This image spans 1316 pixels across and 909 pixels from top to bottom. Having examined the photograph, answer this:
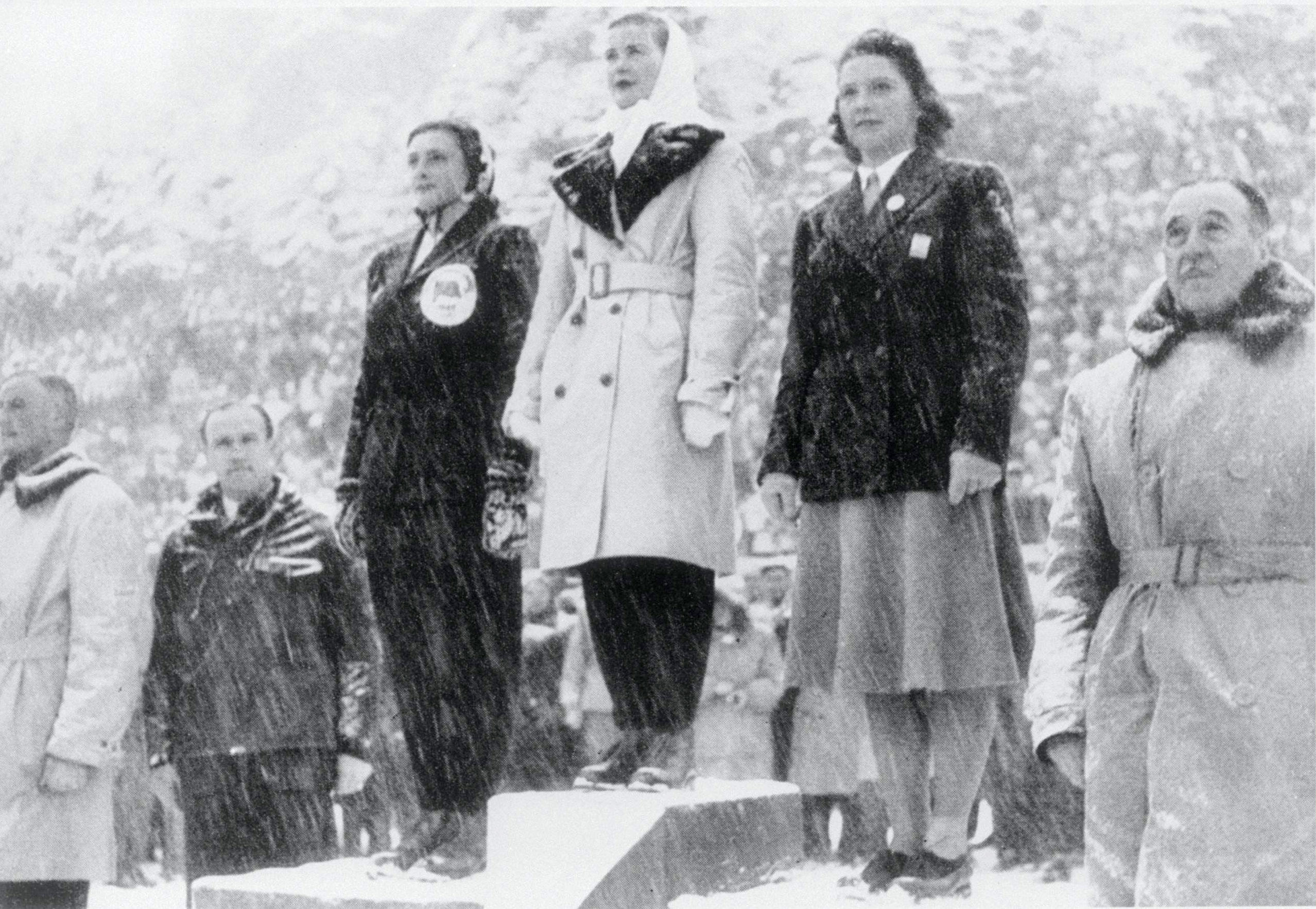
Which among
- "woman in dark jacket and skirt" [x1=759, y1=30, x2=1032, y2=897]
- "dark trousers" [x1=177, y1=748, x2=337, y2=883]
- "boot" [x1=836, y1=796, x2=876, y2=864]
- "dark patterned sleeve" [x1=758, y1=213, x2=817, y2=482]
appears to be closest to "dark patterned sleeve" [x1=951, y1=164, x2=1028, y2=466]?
"woman in dark jacket and skirt" [x1=759, y1=30, x2=1032, y2=897]

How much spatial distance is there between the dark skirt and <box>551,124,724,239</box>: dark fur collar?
0.79 m

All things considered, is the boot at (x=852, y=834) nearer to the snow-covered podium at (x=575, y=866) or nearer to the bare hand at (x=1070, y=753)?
the snow-covered podium at (x=575, y=866)

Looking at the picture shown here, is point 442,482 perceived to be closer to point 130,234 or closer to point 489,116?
point 489,116

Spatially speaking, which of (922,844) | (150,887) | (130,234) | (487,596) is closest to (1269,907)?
(922,844)

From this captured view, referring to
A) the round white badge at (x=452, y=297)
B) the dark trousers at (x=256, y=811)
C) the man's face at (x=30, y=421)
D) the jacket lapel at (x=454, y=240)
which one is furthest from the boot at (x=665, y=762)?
the man's face at (x=30, y=421)

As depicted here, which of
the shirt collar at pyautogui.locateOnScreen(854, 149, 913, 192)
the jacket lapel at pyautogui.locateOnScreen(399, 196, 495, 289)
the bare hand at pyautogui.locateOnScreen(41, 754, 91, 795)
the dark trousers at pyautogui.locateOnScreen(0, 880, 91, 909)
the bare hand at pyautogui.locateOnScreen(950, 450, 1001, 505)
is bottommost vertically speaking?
the dark trousers at pyautogui.locateOnScreen(0, 880, 91, 909)

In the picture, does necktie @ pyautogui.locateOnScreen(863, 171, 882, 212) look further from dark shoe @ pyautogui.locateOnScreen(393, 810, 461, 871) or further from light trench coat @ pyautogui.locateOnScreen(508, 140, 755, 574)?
dark shoe @ pyautogui.locateOnScreen(393, 810, 461, 871)

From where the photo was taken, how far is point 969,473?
3.45 metres

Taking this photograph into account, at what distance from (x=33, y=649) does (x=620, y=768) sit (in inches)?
55.2

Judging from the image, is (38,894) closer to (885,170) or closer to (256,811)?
(256,811)

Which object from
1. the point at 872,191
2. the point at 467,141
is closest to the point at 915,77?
the point at 872,191

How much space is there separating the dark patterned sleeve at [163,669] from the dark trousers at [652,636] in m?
1.44

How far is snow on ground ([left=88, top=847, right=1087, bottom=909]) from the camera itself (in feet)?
11.0

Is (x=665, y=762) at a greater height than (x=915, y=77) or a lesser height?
lesser
